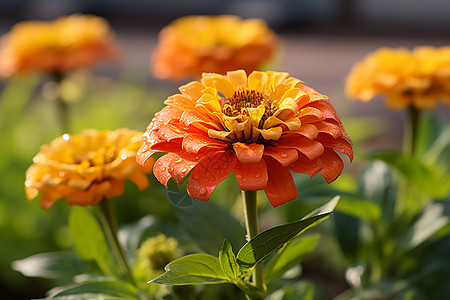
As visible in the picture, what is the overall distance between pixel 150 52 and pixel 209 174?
12.3ft

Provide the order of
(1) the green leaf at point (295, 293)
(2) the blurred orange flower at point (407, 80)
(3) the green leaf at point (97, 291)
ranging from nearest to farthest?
(3) the green leaf at point (97, 291), (1) the green leaf at point (295, 293), (2) the blurred orange flower at point (407, 80)

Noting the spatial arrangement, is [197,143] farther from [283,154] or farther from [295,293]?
[295,293]

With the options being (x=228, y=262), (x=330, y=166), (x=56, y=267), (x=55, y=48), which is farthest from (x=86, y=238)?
(x=55, y=48)

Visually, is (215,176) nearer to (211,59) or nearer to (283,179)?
(283,179)

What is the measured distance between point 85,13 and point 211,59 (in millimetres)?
4909

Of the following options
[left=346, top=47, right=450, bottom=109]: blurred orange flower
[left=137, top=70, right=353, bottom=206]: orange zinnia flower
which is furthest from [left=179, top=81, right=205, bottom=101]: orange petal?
[left=346, top=47, right=450, bottom=109]: blurred orange flower

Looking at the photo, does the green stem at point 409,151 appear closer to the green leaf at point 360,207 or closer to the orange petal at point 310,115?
the green leaf at point 360,207

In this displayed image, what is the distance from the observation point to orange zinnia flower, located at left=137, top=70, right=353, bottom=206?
45cm

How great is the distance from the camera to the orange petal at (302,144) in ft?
1.48

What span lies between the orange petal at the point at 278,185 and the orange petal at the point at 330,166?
0.03 m

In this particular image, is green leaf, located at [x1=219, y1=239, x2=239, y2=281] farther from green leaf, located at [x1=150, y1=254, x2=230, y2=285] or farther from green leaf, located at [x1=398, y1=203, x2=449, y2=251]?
green leaf, located at [x1=398, y1=203, x2=449, y2=251]

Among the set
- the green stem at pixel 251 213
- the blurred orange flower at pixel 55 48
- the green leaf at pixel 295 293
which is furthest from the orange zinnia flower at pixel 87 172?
the blurred orange flower at pixel 55 48

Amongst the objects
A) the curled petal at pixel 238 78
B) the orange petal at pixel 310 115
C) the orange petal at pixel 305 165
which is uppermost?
the curled petal at pixel 238 78

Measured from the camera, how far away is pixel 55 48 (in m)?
1.23
